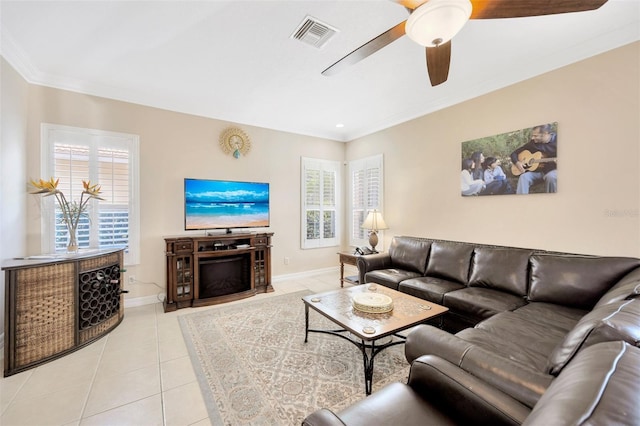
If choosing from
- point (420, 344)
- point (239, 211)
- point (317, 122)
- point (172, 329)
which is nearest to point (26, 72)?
point (239, 211)

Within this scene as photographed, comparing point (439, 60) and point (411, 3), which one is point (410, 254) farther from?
point (411, 3)

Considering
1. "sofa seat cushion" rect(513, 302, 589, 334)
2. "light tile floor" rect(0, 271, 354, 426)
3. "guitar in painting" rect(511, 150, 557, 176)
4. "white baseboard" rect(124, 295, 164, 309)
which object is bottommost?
"light tile floor" rect(0, 271, 354, 426)

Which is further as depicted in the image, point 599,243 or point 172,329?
point 172,329

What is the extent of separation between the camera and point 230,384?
1948 millimetres

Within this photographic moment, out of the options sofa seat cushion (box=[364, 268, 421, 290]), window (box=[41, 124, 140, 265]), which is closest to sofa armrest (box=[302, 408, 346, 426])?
sofa seat cushion (box=[364, 268, 421, 290])

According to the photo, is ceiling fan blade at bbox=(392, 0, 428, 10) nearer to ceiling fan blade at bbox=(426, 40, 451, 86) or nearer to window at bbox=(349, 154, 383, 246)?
ceiling fan blade at bbox=(426, 40, 451, 86)

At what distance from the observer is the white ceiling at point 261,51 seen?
6.69 feet

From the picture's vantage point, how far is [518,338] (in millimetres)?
1682

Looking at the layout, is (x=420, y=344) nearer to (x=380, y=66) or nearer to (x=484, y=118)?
(x=380, y=66)

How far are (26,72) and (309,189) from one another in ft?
12.5

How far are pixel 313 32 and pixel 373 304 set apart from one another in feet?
7.67

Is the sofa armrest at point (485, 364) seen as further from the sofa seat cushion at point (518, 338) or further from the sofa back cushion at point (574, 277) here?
the sofa back cushion at point (574, 277)

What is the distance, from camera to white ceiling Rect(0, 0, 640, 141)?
2.04 m

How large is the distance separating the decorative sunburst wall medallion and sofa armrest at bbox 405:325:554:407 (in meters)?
3.68
